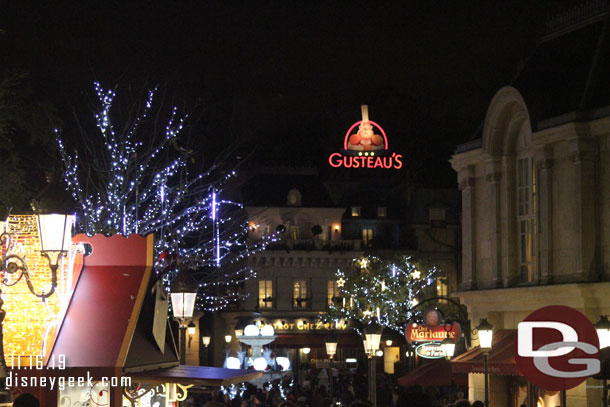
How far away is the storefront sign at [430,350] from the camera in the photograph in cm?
2820

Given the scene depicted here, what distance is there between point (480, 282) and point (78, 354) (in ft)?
61.9

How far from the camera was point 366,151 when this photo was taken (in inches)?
2601

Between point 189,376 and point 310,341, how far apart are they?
187 ft

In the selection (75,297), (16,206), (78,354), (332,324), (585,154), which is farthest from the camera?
(332,324)

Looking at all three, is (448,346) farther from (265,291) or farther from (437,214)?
→ (437,214)

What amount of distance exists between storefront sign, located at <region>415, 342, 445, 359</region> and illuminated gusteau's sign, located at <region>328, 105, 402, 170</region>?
111ft

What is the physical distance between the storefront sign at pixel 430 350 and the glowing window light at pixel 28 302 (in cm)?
1608

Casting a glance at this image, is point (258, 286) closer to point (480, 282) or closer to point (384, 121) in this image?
point (384, 121)

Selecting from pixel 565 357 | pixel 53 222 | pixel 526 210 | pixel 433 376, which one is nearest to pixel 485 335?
pixel 526 210

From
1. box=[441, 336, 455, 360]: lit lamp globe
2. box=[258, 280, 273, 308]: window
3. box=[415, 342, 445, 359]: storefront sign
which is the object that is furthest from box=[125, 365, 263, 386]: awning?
box=[258, 280, 273, 308]: window

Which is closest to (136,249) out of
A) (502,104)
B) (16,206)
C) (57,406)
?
(57,406)

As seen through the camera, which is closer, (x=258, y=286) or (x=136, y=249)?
(x=136, y=249)

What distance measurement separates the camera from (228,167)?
65.2m

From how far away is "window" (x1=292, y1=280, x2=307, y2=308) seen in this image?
234 ft
